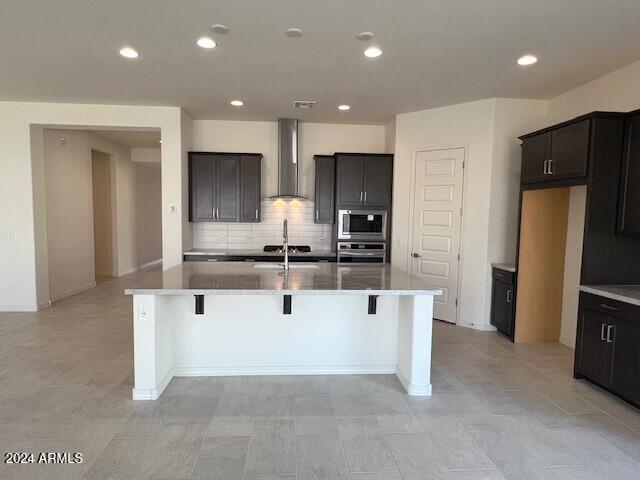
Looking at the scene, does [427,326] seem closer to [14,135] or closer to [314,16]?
[314,16]

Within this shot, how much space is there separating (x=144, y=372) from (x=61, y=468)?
805 mm

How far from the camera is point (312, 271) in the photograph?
11.6ft

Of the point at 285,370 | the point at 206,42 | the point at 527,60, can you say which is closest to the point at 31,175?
the point at 206,42

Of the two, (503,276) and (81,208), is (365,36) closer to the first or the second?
(503,276)

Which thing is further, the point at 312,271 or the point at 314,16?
the point at 312,271

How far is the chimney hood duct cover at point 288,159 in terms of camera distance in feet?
18.5

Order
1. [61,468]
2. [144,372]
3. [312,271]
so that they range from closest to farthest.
Result: [61,468]
[144,372]
[312,271]

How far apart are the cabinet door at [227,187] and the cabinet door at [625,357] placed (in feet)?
15.0

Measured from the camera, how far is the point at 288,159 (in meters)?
5.69

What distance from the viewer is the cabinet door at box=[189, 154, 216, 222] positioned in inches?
216

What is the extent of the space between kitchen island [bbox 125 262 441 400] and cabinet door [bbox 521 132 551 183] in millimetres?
1873

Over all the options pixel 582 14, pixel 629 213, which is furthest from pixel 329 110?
pixel 629 213

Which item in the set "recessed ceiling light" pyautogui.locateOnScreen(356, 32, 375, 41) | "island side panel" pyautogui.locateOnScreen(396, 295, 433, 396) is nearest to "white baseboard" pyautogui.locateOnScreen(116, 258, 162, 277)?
"island side panel" pyautogui.locateOnScreen(396, 295, 433, 396)

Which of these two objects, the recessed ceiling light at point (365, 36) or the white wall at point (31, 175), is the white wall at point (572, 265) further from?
the white wall at point (31, 175)
